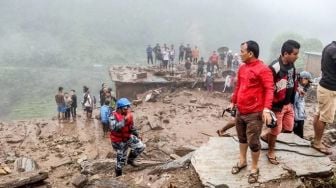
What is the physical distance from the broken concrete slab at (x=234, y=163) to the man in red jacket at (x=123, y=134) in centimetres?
128

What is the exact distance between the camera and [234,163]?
473cm

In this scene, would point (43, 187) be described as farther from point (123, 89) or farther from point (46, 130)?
point (123, 89)

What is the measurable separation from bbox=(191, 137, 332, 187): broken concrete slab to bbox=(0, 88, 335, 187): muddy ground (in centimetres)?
146

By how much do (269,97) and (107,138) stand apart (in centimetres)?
929

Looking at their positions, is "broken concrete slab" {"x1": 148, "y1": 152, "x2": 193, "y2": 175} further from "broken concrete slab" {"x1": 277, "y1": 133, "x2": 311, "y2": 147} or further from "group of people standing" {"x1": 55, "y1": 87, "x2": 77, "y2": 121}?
"group of people standing" {"x1": 55, "y1": 87, "x2": 77, "y2": 121}

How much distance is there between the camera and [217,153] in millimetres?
5082

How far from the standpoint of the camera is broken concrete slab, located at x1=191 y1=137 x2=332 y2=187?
14.2 ft

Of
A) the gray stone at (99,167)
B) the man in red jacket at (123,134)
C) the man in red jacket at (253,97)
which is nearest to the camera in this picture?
the man in red jacket at (253,97)

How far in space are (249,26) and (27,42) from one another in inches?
1465

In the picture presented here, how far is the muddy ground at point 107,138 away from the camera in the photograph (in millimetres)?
8352

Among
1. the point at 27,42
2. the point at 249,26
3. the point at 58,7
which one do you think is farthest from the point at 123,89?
the point at 249,26

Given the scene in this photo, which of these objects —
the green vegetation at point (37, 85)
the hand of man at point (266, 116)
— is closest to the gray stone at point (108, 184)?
the hand of man at point (266, 116)

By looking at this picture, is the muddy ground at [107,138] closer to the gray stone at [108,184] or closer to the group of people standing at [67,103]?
the group of people standing at [67,103]

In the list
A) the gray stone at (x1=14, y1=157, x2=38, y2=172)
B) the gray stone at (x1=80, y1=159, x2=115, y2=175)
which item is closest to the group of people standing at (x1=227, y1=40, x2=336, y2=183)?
the gray stone at (x1=80, y1=159, x2=115, y2=175)
